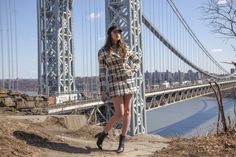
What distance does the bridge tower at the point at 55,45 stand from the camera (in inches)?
935

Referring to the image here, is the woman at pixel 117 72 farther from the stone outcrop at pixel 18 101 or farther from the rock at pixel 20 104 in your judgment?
the rock at pixel 20 104

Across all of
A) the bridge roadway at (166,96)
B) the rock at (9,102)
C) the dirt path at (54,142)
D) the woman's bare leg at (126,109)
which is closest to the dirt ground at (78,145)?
the dirt path at (54,142)

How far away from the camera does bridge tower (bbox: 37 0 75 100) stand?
23.8 m

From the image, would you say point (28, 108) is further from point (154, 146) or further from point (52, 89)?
point (52, 89)

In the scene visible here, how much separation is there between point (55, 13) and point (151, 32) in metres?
11.6

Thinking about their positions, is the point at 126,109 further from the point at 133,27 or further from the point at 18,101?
the point at 133,27

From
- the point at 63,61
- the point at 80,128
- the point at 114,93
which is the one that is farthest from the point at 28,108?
the point at 63,61

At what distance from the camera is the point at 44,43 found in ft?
79.0

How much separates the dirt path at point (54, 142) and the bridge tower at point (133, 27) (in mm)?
12148

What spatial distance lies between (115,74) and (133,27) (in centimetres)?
1408

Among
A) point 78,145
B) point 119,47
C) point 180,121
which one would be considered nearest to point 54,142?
point 78,145

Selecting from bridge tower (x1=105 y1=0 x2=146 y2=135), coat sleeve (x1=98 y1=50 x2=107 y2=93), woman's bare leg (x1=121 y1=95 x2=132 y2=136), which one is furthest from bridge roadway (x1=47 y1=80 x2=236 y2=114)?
coat sleeve (x1=98 y1=50 x2=107 y2=93)

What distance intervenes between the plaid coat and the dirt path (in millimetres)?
608

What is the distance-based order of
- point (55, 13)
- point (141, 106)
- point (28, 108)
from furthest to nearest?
1. point (55, 13)
2. point (141, 106)
3. point (28, 108)
